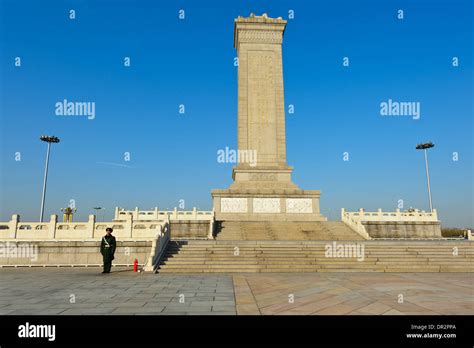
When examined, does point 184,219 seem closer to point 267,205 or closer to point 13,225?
point 267,205

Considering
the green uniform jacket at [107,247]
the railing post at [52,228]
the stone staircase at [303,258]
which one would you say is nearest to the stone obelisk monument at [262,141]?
the stone staircase at [303,258]

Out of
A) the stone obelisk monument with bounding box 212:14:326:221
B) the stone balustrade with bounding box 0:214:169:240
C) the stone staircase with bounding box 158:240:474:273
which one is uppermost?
the stone obelisk monument with bounding box 212:14:326:221

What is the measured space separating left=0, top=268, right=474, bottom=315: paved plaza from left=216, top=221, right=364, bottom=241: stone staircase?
10936 millimetres

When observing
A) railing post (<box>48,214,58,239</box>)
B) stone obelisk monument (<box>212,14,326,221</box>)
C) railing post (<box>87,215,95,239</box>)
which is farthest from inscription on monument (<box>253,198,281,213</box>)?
railing post (<box>48,214,58,239</box>)

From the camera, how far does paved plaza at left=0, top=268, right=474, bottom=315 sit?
6332 mm

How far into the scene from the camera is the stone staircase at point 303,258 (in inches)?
537

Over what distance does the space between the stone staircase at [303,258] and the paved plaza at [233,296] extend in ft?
9.09

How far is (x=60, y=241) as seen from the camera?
610 inches

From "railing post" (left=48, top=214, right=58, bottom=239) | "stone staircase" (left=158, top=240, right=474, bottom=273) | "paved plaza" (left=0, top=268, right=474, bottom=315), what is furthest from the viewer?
"railing post" (left=48, top=214, right=58, bottom=239)

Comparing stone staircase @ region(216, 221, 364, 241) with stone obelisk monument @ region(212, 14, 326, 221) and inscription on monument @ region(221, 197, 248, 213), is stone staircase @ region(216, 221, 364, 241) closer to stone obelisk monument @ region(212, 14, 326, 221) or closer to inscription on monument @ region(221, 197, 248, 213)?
inscription on monument @ region(221, 197, 248, 213)

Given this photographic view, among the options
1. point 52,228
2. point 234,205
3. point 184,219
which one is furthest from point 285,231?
point 52,228
